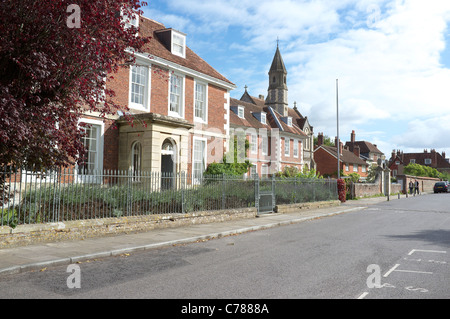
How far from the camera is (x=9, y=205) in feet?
27.4

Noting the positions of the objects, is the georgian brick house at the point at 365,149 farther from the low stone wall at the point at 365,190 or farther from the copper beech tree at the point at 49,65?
the copper beech tree at the point at 49,65

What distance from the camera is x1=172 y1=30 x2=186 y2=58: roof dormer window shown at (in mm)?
20391

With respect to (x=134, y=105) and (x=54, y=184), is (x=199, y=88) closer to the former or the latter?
(x=134, y=105)

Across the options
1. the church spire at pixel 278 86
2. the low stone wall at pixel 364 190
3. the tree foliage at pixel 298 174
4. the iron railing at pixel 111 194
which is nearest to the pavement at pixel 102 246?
the iron railing at pixel 111 194

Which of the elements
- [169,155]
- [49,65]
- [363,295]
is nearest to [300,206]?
[169,155]

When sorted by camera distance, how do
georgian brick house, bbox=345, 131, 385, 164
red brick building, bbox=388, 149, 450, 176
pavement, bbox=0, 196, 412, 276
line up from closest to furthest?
pavement, bbox=0, 196, 412, 276
georgian brick house, bbox=345, 131, 385, 164
red brick building, bbox=388, 149, 450, 176

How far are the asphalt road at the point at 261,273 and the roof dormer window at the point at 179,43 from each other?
13751 mm

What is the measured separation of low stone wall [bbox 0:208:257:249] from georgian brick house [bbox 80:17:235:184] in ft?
12.1

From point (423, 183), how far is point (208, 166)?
45.8 m

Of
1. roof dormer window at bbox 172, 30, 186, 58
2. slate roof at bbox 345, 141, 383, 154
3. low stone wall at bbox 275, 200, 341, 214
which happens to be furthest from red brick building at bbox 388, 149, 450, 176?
roof dormer window at bbox 172, 30, 186, 58

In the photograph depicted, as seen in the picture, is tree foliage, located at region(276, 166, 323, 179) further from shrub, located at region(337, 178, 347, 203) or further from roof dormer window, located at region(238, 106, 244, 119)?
roof dormer window, located at region(238, 106, 244, 119)

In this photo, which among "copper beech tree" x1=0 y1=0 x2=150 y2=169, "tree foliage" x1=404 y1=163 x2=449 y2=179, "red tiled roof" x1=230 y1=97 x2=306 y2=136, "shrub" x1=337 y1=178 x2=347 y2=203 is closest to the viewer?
"copper beech tree" x1=0 y1=0 x2=150 y2=169

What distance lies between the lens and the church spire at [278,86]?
178 feet
